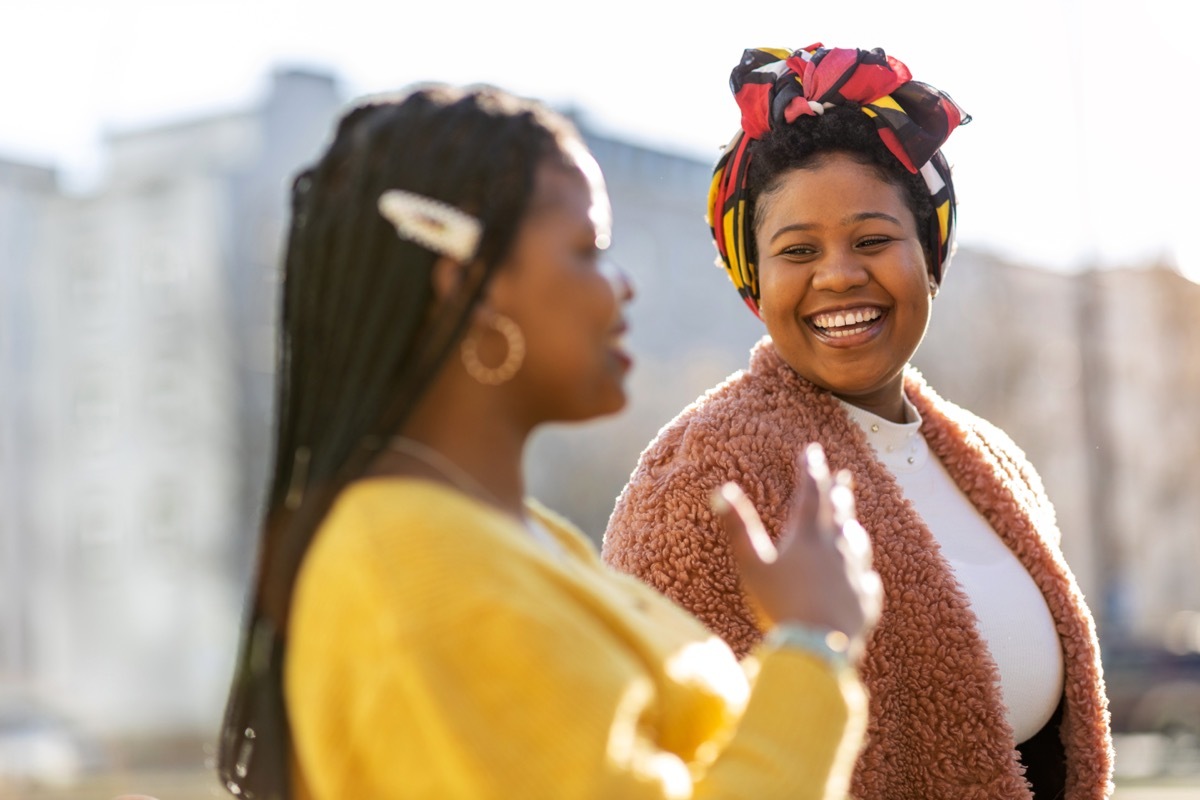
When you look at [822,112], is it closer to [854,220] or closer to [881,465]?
[854,220]

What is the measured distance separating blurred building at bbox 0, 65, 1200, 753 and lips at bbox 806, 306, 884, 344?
75.2ft

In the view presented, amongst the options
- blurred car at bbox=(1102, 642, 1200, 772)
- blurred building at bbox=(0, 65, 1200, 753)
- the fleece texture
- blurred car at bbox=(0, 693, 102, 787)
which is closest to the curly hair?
the fleece texture

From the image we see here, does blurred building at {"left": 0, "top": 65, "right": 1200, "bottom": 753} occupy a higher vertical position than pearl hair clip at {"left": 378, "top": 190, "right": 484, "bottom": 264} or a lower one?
lower

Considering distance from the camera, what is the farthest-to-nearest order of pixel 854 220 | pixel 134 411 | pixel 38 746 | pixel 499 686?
pixel 134 411 < pixel 38 746 < pixel 854 220 < pixel 499 686

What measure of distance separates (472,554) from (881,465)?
4.65 ft

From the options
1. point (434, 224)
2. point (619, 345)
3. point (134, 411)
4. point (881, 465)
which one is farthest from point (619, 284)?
point (134, 411)

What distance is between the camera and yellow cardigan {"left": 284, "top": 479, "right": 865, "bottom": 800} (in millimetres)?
1508

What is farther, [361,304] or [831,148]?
[831,148]

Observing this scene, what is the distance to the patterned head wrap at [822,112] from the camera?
283 cm

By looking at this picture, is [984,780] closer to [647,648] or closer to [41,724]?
[647,648]

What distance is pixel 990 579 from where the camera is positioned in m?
2.82

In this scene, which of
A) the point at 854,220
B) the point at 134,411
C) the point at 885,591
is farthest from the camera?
the point at 134,411

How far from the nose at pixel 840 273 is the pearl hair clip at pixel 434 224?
1.19 metres

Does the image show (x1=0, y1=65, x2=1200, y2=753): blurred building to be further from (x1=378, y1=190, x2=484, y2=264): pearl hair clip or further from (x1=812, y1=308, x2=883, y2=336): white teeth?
(x1=378, y1=190, x2=484, y2=264): pearl hair clip
